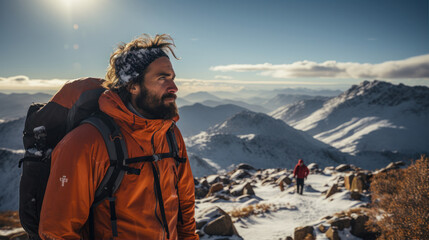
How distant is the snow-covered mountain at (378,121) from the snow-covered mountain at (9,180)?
367 feet

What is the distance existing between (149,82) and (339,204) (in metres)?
11.8

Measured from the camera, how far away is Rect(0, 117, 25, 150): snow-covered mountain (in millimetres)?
83544

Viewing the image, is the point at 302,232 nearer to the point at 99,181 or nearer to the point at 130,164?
the point at 130,164

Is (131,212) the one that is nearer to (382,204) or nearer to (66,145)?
(66,145)

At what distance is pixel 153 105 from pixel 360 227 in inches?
303

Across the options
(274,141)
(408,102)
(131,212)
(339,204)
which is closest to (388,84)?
(408,102)

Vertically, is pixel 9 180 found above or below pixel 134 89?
below

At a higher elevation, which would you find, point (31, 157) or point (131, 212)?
point (31, 157)

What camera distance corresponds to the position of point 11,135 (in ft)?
306

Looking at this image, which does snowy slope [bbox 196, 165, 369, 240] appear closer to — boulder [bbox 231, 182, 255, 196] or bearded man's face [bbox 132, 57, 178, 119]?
boulder [bbox 231, 182, 255, 196]

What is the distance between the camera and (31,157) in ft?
6.19

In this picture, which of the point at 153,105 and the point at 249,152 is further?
the point at 249,152

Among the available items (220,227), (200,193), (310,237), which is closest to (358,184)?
(310,237)

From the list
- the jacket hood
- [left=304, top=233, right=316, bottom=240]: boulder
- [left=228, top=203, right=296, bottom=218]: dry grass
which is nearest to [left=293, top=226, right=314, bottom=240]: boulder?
[left=304, top=233, right=316, bottom=240]: boulder
